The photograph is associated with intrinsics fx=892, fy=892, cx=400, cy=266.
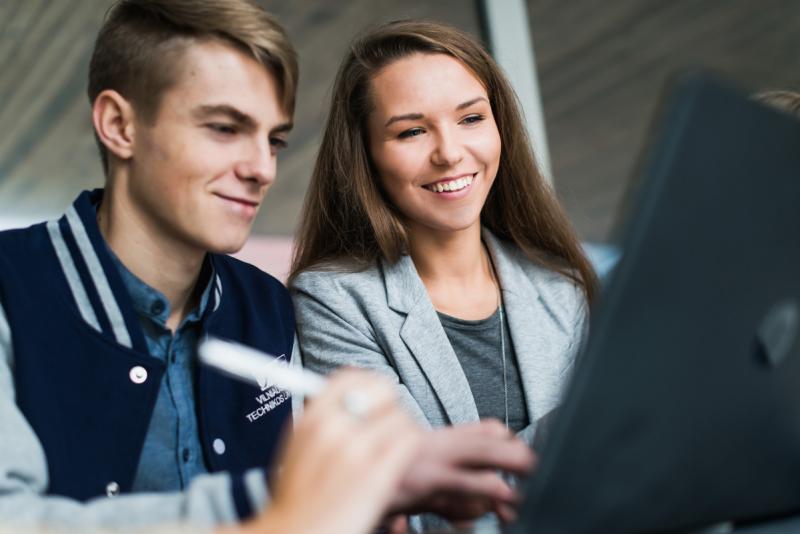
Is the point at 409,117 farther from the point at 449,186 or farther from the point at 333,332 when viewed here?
the point at 333,332

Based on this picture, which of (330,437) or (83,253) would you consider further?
(83,253)

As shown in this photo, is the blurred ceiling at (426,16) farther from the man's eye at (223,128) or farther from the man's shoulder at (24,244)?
the man's shoulder at (24,244)

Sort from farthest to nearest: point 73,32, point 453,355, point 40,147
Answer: point 40,147 → point 73,32 → point 453,355

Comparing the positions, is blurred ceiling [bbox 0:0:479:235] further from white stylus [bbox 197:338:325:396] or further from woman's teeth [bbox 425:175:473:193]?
white stylus [bbox 197:338:325:396]

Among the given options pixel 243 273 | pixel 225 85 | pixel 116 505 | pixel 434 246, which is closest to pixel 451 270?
pixel 434 246

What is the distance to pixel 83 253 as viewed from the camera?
1.14 metres

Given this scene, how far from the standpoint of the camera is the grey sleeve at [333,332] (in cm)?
149

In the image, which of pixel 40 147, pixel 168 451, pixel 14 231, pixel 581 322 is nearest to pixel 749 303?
pixel 168 451

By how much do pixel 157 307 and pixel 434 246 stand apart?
63cm

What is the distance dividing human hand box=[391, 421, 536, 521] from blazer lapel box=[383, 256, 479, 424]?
675 millimetres

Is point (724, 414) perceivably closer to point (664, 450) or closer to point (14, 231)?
point (664, 450)

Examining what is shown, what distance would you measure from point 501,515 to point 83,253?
626mm

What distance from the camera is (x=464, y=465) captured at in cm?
78

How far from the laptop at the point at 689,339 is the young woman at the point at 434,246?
827 mm
